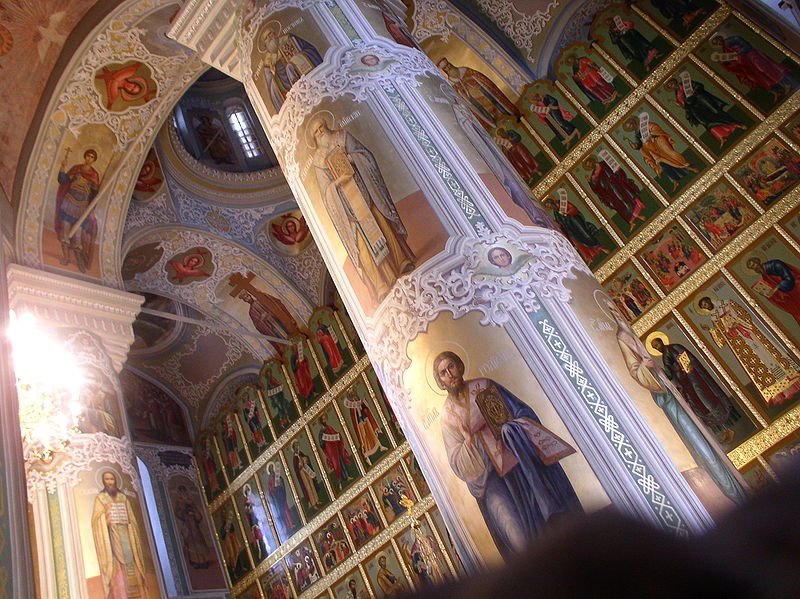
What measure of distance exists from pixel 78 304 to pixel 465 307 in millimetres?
6714

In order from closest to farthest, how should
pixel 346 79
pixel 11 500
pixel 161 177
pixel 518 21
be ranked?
pixel 11 500
pixel 346 79
pixel 518 21
pixel 161 177

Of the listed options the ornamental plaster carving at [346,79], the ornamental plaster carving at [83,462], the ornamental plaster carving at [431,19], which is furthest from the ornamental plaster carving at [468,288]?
the ornamental plaster carving at [431,19]

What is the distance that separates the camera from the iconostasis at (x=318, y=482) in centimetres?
1220

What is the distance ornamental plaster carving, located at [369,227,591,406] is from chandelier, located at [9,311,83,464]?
4758 millimetres

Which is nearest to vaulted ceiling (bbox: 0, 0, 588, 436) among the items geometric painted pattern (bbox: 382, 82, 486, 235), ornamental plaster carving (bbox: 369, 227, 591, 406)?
geometric painted pattern (bbox: 382, 82, 486, 235)

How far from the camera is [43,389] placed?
27.2 feet

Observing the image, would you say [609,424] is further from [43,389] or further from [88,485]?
[43,389]

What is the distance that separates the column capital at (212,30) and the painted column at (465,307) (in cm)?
93

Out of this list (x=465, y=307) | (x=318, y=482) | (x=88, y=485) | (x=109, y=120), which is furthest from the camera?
(x=318, y=482)

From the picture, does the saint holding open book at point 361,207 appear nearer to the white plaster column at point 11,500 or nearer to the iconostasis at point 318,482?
the white plaster column at point 11,500

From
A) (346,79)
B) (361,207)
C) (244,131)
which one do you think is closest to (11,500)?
(361,207)

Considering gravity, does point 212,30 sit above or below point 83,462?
above

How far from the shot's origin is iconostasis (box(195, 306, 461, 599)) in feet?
40.0

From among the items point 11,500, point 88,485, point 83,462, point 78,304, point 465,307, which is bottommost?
point 11,500
